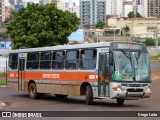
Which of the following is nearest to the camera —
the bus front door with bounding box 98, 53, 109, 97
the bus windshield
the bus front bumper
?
the bus front bumper

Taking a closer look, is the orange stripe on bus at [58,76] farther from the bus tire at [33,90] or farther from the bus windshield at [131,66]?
the bus windshield at [131,66]

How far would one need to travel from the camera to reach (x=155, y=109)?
19734 millimetres

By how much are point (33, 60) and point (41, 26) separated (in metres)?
23.4

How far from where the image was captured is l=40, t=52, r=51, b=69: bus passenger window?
25942mm

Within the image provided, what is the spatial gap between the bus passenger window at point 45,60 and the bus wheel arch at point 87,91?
11.4ft

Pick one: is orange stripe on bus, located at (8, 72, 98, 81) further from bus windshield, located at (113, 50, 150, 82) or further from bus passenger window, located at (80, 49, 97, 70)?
bus windshield, located at (113, 50, 150, 82)

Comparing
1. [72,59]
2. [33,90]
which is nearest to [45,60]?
[33,90]

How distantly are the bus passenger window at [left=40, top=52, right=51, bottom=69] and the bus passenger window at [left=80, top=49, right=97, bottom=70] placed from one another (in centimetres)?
320

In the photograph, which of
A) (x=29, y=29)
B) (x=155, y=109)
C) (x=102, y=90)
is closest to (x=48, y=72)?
(x=102, y=90)

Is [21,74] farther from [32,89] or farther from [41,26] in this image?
[41,26]

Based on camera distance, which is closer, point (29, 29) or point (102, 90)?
point (102, 90)

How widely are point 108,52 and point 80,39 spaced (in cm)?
11521

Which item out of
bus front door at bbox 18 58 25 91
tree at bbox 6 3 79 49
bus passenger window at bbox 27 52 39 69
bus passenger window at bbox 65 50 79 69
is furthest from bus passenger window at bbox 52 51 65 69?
tree at bbox 6 3 79 49

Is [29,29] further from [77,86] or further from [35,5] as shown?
[77,86]
